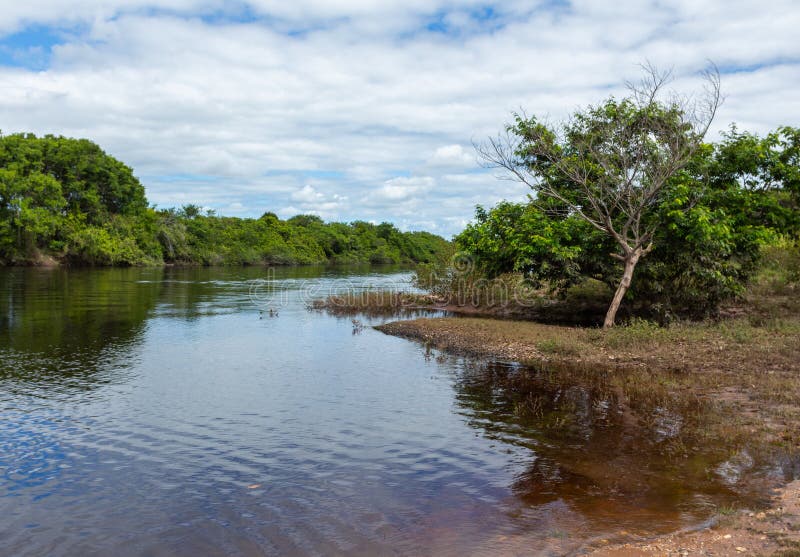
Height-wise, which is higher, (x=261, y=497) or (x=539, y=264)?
(x=539, y=264)

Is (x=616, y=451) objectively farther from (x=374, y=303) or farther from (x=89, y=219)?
(x=89, y=219)

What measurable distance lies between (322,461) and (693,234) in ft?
54.0

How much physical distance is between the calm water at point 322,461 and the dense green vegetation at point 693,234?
658 cm

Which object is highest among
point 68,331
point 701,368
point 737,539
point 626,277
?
point 626,277

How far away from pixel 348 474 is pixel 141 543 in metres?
3.47

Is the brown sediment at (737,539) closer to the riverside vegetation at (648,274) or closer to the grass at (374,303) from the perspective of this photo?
the riverside vegetation at (648,274)

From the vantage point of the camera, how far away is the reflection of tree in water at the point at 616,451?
860 centimetres

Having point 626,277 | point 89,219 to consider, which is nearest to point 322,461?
point 626,277

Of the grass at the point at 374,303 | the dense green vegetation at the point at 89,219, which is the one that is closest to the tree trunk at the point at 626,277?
the grass at the point at 374,303

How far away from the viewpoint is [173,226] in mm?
88000

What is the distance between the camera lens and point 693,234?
2083 cm

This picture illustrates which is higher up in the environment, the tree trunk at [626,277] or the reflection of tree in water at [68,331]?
the tree trunk at [626,277]

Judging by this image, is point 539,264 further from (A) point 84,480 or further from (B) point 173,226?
(B) point 173,226

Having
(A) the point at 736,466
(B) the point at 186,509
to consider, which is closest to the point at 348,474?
(B) the point at 186,509
